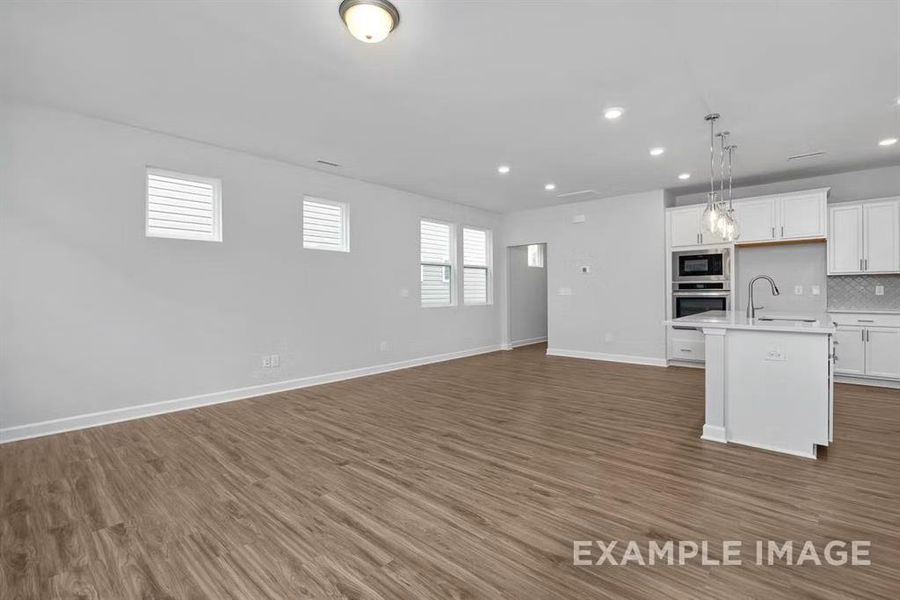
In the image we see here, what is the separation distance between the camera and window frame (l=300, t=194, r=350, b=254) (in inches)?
211

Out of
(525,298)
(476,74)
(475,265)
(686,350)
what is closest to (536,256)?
(525,298)

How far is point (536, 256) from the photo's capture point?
386 inches

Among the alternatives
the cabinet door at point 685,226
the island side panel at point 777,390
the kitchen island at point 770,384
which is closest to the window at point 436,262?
the cabinet door at point 685,226

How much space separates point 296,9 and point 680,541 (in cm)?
351

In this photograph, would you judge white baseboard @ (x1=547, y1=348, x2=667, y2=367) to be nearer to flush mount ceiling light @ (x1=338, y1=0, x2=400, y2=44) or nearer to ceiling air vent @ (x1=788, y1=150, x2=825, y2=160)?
ceiling air vent @ (x1=788, y1=150, x2=825, y2=160)

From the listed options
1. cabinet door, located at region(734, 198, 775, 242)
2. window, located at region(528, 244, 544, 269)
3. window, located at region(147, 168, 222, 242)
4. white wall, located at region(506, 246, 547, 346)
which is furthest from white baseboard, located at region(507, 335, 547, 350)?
window, located at region(147, 168, 222, 242)

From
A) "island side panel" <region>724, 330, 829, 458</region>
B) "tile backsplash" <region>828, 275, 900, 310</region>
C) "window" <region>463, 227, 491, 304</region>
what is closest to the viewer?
"island side panel" <region>724, 330, 829, 458</region>

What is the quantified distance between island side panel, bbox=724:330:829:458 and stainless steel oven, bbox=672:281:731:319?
333cm

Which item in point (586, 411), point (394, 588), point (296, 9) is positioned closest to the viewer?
point (394, 588)

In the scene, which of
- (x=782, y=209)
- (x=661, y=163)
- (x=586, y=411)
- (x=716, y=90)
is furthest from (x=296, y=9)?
(x=782, y=209)

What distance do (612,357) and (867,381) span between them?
123 inches

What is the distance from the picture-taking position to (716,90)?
3324 millimetres

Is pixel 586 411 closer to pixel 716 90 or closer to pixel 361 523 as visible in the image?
pixel 361 523

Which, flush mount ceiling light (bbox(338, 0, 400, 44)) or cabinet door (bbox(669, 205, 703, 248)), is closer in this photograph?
flush mount ceiling light (bbox(338, 0, 400, 44))
